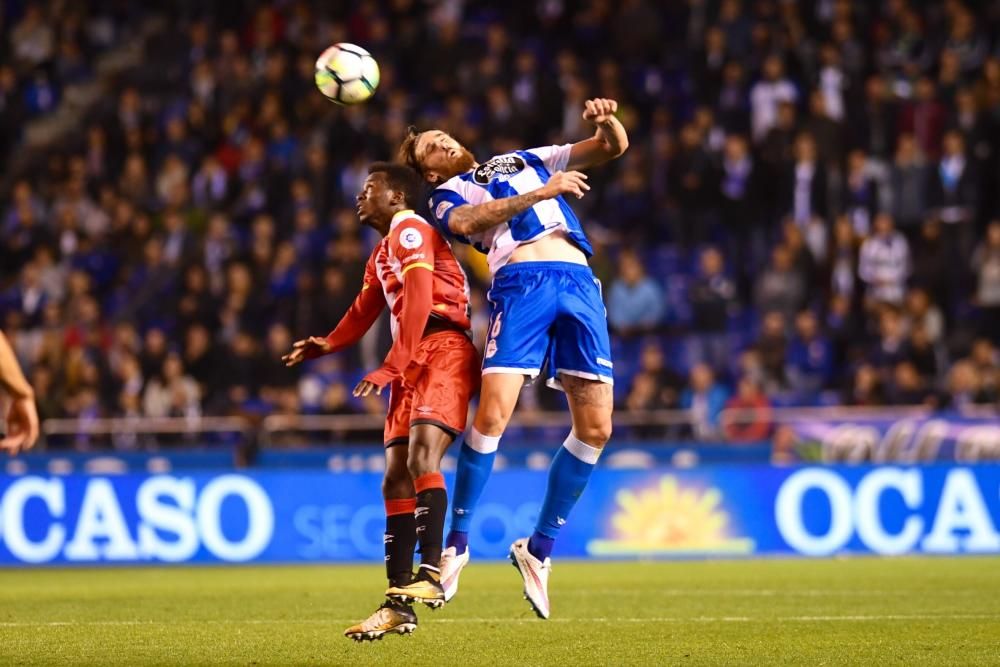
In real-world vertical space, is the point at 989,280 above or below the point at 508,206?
below

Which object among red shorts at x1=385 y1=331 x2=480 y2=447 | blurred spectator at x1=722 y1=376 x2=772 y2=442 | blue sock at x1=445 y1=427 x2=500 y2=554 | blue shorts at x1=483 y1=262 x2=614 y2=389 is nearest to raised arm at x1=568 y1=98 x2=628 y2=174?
blue shorts at x1=483 y1=262 x2=614 y2=389

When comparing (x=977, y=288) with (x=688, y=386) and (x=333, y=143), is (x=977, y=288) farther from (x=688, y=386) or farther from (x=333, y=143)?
(x=333, y=143)

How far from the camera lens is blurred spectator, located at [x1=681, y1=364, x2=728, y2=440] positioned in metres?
16.2

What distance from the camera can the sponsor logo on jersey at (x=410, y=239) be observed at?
7.39 meters

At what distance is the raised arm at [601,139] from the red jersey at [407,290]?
32.4 inches

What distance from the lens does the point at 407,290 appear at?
7324mm

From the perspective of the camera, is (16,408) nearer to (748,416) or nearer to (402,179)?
(402,179)

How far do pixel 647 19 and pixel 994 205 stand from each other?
4.98 metres

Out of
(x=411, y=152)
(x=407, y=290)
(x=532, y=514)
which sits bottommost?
(x=532, y=514)

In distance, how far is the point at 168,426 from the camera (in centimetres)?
1698

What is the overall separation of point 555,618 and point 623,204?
9.88 m

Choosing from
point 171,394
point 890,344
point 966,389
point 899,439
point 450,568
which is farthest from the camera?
point 171,394

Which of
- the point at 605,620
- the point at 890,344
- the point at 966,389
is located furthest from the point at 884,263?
the point at 605,620

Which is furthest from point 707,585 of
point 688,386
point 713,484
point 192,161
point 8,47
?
point 8,47
